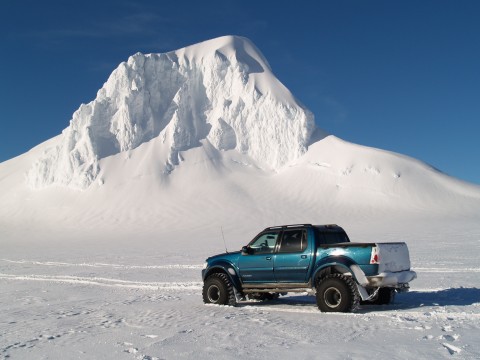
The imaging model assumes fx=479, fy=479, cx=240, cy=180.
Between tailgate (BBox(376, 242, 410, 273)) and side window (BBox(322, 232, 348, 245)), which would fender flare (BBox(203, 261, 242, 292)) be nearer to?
side window (BBox(322, 232, 348, 245))

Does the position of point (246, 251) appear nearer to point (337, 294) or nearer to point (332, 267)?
point (332, 267)

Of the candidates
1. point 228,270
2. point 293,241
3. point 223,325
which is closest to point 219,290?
point 228,270

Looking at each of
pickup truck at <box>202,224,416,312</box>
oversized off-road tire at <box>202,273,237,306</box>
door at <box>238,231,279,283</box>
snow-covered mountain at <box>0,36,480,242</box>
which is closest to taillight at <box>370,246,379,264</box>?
pickup truck at <box>202,224,416,312</box>

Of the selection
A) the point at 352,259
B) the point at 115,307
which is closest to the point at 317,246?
the point at 352,259

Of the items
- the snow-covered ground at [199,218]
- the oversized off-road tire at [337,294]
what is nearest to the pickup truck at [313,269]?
the oversized off-road tire at [337,294]

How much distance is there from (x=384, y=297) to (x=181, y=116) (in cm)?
7671

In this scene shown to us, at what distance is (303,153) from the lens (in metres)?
81.4

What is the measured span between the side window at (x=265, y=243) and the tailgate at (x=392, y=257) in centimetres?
239

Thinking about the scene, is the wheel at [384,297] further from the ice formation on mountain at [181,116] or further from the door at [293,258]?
the ice formation on mountain at [181,116]

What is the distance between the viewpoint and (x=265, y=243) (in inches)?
420

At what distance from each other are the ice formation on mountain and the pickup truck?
6985 centimetres

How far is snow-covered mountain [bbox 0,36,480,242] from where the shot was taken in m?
67.2

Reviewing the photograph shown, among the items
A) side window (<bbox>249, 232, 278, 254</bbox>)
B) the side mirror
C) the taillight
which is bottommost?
the taillight

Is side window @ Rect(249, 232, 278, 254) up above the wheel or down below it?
above
